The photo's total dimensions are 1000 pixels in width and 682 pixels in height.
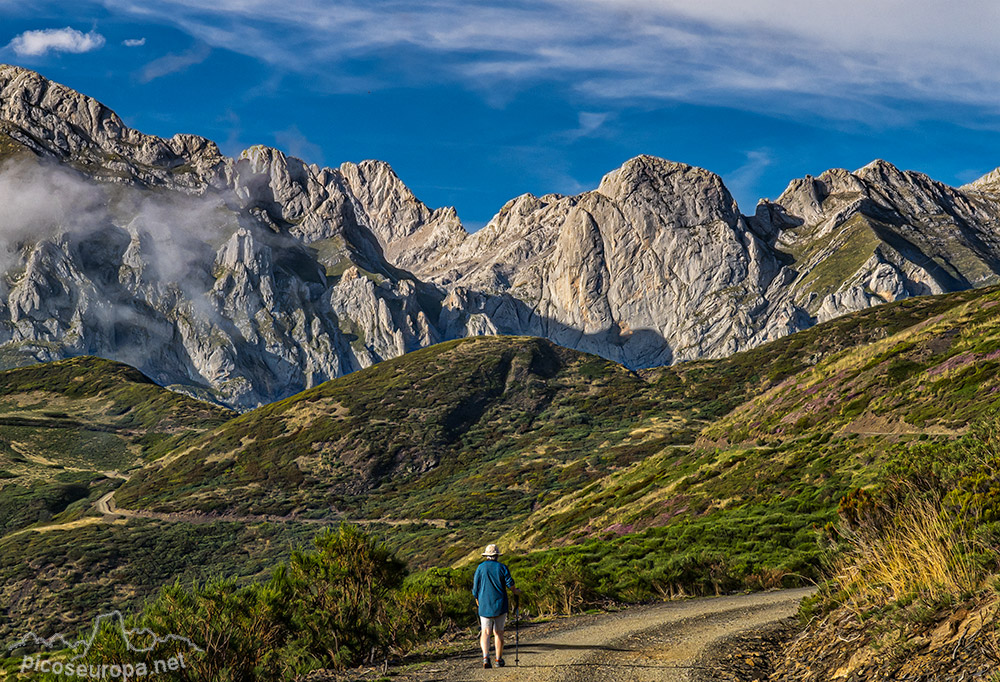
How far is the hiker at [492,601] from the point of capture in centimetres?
1338

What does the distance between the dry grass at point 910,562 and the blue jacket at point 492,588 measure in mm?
5738

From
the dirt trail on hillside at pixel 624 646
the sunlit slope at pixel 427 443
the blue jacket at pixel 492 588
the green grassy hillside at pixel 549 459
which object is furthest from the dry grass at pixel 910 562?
the sunlit slope at pixel 427 443

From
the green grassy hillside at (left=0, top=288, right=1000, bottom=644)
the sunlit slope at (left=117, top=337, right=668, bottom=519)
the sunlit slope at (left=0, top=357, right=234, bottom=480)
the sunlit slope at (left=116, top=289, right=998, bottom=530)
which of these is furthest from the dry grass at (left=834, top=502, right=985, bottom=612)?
the sunlit slope at (left=0, top=357, right=234, bottom=480)

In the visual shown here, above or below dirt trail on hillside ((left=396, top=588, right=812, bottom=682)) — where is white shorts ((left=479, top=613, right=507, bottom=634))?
above

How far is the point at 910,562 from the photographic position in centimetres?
961

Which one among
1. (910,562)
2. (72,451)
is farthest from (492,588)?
(72,451)

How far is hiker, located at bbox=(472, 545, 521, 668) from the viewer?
1338cm

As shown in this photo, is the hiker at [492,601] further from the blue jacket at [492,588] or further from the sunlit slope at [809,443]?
the sunlit slope at [809,443]

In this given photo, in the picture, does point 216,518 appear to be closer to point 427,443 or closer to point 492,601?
point 427,443

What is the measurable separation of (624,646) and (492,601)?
2901mm

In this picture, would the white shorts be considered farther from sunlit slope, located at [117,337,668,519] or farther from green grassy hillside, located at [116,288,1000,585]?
sunlit slope, located at [117,337,668,519]

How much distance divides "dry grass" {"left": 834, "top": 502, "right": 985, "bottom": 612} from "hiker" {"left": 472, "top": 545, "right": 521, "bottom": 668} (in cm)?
575

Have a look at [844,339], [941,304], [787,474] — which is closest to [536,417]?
[844,339]

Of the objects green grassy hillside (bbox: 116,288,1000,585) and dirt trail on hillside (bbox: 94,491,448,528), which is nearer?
green grassy hillside (bbox: 116,288,1000,585)
